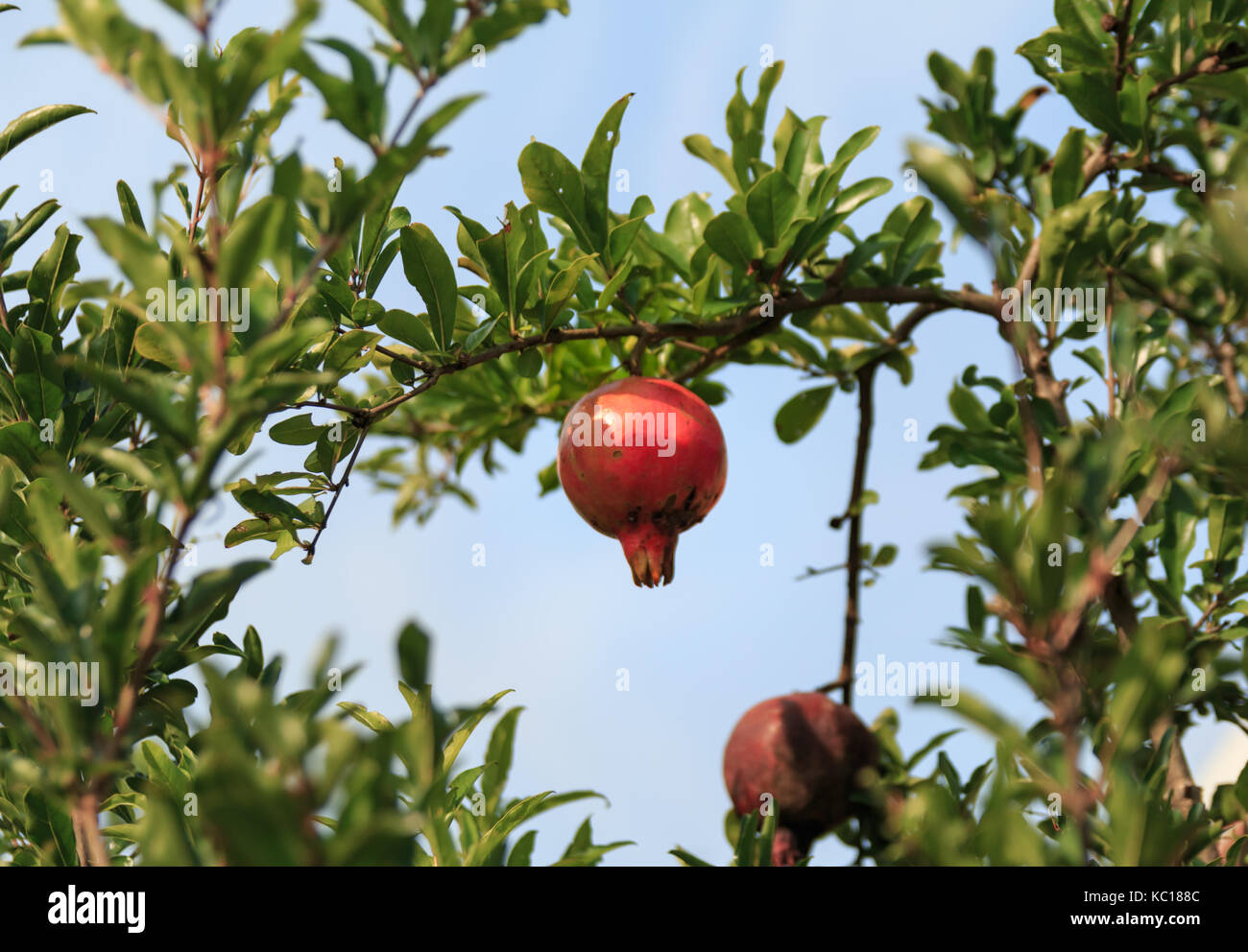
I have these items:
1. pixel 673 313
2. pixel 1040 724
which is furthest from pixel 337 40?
pixel 1040 724

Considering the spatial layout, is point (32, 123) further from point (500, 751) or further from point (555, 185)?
point (500, 751)

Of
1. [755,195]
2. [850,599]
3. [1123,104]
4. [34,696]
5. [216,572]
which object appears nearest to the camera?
[216,572]

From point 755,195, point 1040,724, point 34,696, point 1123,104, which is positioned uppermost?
point 1123,104

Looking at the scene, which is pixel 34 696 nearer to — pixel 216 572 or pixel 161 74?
pixel 216 572

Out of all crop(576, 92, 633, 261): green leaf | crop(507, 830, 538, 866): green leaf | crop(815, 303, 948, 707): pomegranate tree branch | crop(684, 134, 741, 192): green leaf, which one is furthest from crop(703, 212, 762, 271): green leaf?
crop(507, 830, 538, 866): green leaf

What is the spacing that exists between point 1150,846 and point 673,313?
1113 mm

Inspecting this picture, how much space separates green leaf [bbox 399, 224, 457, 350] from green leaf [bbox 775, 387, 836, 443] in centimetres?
93

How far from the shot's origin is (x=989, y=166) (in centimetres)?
194

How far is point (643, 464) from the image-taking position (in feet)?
4.45

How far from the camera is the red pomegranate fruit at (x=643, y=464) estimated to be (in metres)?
1.36

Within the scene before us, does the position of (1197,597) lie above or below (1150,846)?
above

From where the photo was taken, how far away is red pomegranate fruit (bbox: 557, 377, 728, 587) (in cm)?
136

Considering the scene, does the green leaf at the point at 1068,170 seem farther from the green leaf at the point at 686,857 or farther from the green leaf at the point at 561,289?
the green leaf at the point at 686,857
